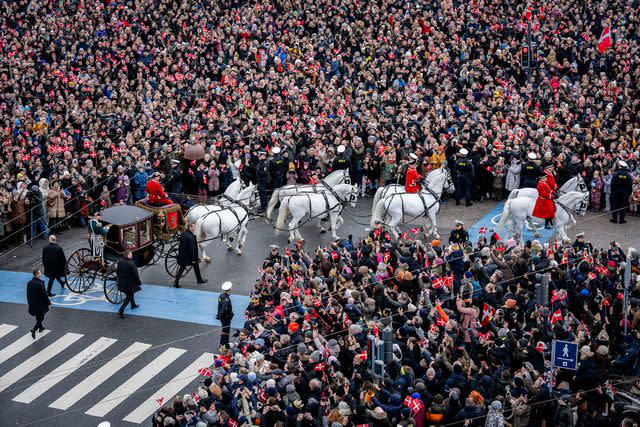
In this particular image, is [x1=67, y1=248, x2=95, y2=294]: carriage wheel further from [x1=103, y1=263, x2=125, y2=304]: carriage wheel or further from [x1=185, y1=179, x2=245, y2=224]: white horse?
[x1=185, y1=179, x2=245, y2=224]: white horse

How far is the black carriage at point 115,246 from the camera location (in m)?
25.7

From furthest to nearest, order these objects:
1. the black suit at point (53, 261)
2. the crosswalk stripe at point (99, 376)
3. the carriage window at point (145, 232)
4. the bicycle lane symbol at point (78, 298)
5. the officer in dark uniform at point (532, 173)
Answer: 1. the officer in dark uniform at point (532, 173)
2. the bicycle lane symbol at point (78, 298)
3. the carriage window at point (145, 232)
4. the black suit at point (53, 261)
5. the crosswalk stripe at point (99, 376)

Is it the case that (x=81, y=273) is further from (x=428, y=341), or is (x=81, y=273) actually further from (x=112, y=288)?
(x=428, y=341)

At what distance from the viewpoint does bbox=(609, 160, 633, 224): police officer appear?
Answer: 3015 cm

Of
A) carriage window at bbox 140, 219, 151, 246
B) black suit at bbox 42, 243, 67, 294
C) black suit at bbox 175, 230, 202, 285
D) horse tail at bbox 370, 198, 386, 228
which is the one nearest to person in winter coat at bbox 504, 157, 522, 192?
horse tail at bbox 370, 198, 386, 228

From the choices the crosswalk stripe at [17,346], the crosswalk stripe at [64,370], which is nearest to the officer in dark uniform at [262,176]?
the crosswalk stripe at [64,370]

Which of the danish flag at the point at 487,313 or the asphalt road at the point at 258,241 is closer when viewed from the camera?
the danish flag at the point at 487,313

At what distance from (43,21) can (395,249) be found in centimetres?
2435

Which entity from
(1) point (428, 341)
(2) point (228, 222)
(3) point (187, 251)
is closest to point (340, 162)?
(2) point (228, 222)

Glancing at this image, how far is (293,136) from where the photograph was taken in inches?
1378

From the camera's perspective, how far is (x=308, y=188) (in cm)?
2992

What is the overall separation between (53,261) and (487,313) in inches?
445

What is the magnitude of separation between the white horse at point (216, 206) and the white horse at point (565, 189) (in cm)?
771

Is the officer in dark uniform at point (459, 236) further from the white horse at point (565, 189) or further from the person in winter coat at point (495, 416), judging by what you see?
the person in winter coat at point (495, 416)
